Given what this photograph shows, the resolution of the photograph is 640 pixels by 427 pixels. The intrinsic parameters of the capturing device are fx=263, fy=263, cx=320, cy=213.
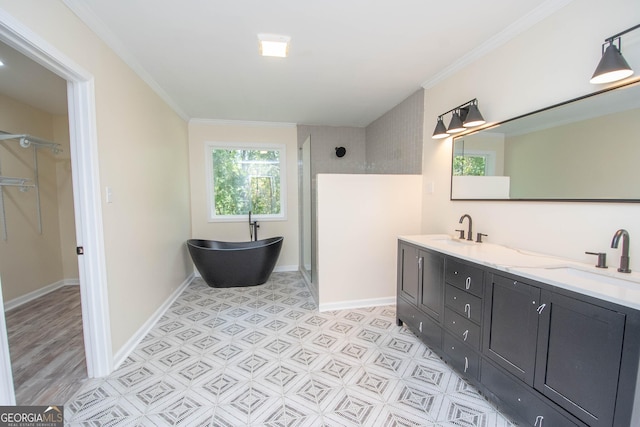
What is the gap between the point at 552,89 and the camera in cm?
169

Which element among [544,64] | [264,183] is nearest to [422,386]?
[544,64]

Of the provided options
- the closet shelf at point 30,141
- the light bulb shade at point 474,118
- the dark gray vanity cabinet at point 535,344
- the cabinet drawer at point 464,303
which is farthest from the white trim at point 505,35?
the closet shelf at point 30,141

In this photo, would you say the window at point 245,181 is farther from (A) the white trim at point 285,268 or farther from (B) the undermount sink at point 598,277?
(B) the undermount sink at point 598,277

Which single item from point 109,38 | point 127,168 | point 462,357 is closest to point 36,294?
point 127,168

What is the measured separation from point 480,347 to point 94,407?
2410 mm

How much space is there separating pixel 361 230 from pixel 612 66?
2141mm

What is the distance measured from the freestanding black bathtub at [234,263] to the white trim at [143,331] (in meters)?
0.46

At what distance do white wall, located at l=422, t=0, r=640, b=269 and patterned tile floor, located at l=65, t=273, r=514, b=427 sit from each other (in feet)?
3.74

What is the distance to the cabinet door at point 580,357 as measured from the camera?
1.03 metres

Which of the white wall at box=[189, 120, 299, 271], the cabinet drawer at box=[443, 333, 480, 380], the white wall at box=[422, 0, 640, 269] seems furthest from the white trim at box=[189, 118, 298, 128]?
the cabinet drawer at box=[443, 333, 480, 380]

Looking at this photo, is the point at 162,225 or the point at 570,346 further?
the point at 162,225

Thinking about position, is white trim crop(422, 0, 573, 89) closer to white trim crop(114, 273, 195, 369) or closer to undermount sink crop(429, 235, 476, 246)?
undermount sink crop(429, 235, 476, 246)

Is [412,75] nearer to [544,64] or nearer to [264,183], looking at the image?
[544,64]

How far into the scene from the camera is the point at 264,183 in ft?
14.7
